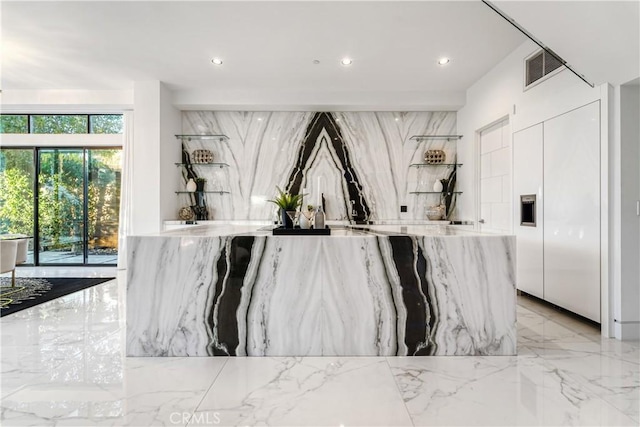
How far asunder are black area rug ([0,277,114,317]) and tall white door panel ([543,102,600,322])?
5005 millimetres

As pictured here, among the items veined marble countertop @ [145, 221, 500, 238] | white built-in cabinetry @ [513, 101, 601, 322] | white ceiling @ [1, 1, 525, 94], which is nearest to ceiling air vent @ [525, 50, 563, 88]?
white ceiling @ [1, 1, 525, 94]

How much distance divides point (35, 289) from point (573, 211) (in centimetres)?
572

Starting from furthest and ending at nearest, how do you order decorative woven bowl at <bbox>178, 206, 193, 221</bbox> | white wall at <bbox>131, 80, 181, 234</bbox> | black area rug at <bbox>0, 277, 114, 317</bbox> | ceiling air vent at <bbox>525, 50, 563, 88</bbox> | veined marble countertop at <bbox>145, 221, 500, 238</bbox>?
1. decorative woven bowl at <bbox>178, 206, 193, 221</bbox>
2. white wall at <bbox>131, 80, 181, 234</bbox>
3. black area rug at <bbox>0, 277, 114, 317</bbox>
4. ceiling air vent at <bbox>525, 50, 563, 88</bbox>
5. veined marble countertop at <bbox>145, 221, 500, 238</bbox>

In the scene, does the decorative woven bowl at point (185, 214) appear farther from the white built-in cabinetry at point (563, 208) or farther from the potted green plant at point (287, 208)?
the white built-in cabinetry at point (563, 208)

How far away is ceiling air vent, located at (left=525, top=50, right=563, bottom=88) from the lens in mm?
3064

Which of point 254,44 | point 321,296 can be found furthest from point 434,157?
point 321,296

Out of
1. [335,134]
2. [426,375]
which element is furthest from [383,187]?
[426,375]

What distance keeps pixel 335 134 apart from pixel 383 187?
1.11 meters

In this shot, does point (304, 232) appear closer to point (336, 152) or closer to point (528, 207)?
point (528, 207)

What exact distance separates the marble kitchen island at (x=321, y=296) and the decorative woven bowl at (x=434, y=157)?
328 cm

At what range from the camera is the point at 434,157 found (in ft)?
17.2

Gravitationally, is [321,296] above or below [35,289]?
above
